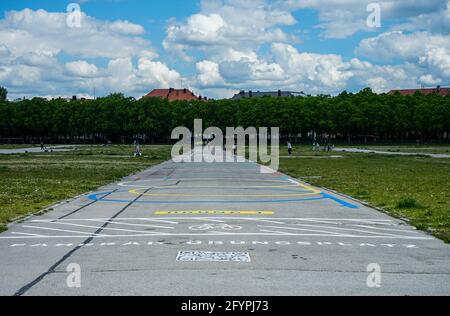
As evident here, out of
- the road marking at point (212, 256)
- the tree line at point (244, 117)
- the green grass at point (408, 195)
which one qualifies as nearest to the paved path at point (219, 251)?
the road marking at point (212, 256)

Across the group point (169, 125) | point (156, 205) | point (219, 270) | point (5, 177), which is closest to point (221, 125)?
point (169, 125)

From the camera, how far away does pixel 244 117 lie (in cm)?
15125

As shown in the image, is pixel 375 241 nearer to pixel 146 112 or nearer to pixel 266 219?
pixel 266 219

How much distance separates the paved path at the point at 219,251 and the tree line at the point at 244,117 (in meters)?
124

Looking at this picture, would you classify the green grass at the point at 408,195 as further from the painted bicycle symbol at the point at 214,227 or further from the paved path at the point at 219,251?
the painted bicycle symbol at the point at 214,227

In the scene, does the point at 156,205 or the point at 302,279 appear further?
the point at 156,205

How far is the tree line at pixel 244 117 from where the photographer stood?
474 feet
